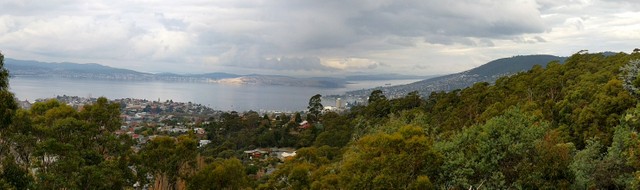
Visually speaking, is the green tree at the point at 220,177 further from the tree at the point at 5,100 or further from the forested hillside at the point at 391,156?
the tree at the point at 5,100

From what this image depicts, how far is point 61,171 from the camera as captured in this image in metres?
8.66

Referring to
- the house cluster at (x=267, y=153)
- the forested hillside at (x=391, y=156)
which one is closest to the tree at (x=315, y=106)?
the house cluster at (x=267, y=153)

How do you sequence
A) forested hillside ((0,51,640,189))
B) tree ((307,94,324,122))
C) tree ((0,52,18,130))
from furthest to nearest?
tree ((307,94,324,122)) → forested hillside ((0,51,640,189)) → tree ((0,52,18,130))

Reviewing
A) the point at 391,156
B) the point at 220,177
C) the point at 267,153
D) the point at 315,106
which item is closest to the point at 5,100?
the point at 391,156

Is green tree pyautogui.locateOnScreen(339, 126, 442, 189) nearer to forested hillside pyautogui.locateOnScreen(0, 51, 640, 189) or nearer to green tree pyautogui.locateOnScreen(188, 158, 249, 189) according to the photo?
forested hillside pyautogui.locateOnScreen(0, 51, 640, 189)

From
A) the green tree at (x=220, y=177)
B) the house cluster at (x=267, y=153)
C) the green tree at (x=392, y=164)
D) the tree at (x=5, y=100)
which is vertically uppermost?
the tree at (x=5, y=100)

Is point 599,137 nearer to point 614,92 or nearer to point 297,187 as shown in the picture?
point 614,92

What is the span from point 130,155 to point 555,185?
9.26 meters

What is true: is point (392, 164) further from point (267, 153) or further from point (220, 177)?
point (267, 153)

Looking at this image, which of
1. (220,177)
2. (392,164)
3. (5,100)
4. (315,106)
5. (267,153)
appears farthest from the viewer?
(315,106)

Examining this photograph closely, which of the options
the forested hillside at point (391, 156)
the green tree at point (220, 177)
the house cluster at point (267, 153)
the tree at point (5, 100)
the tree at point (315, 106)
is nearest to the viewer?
the tree at point (5, 100)

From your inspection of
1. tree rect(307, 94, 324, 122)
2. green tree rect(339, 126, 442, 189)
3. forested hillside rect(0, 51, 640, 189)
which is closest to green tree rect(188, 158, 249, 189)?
forested hillside rect(0, 51, 640, 189)

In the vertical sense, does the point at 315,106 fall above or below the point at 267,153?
above

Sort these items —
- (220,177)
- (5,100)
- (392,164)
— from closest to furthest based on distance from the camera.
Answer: (5,100) → (392,164) → (220,177)
